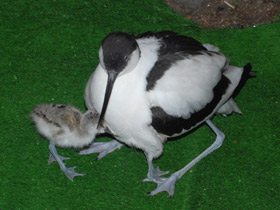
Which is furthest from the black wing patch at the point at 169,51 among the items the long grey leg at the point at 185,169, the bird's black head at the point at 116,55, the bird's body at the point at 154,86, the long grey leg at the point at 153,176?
the long grey leg at the point at 153,176

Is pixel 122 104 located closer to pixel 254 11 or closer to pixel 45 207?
pixel 45 207

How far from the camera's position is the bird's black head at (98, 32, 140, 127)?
2.62 meters

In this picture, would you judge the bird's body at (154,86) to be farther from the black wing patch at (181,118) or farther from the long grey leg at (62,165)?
the long grey leg at (62,165)

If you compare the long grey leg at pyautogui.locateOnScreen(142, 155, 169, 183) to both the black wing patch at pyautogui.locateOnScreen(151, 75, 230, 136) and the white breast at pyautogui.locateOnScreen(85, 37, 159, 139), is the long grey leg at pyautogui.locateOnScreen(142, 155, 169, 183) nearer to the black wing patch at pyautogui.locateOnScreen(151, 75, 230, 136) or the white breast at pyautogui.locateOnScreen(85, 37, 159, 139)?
the black wing patch at pyautogui.locateOnScreen(151, 75, 230, 136)

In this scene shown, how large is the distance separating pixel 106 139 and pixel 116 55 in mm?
1269

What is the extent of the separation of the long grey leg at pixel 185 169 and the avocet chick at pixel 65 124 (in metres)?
0.70

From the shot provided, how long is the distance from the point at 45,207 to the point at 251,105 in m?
2.02

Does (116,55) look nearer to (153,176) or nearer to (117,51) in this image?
(117,51)

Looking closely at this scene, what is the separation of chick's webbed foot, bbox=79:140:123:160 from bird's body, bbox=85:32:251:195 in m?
0.49

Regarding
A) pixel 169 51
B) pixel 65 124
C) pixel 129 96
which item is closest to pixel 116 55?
pixel 129 96

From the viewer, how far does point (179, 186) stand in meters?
3.43

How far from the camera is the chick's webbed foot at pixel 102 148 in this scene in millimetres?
3539

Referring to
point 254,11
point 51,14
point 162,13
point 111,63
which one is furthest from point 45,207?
point 254,11

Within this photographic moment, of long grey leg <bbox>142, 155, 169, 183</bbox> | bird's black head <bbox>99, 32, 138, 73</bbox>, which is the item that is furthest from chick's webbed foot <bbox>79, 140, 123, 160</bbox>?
bird's black head <bbox>99, 32, 138, 73</bbox>
